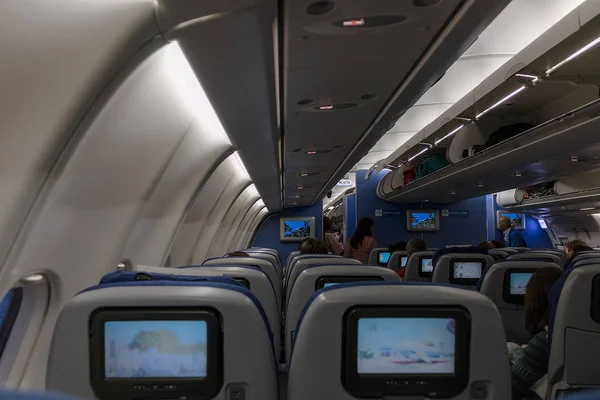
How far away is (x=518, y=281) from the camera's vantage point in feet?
18.2

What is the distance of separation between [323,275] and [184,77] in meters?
2.18

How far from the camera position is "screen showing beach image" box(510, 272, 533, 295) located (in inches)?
217

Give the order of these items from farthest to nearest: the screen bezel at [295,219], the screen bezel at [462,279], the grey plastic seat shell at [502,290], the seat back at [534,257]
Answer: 1. the screen bezel at [295,219]
2. the screen bezel at [462,279]
3. the seat back at [534,257]
4. the grey plastic seat shell at [502,290]

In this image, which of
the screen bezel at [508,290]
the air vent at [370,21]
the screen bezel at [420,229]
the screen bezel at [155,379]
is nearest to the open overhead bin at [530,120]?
the air vent at [370,21]

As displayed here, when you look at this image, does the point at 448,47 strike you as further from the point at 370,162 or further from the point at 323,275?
the point at 370,162

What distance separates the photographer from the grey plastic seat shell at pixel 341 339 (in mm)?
2344

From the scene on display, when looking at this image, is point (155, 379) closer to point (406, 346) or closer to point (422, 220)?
point (406, 346)

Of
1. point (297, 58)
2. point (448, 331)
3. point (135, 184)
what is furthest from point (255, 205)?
point (448, 331)

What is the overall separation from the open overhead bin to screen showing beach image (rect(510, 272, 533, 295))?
156 centimetres

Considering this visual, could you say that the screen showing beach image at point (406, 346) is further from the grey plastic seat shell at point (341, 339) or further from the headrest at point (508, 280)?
the headrest at point (508, 280)

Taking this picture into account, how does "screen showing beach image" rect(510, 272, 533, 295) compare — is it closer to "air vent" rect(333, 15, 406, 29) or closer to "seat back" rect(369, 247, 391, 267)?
"air vent" rect(333, 15, 406, 29)

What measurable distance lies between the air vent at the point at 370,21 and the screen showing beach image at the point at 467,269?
4.37 m

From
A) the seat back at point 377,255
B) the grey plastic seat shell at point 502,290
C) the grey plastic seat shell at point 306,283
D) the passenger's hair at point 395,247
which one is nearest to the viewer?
the grey plastic seat shell at point 306,283

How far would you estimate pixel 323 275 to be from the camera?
3.86 metres
